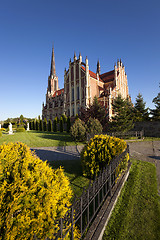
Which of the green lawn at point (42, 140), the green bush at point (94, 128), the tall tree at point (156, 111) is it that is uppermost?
the tall tree at point (156, 111)

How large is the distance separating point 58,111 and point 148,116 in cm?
2938

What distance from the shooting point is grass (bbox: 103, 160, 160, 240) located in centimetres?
226

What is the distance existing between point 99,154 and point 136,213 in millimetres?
2081

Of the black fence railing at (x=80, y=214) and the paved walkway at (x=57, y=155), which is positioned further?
the paved walkway at (x=57, y=155)

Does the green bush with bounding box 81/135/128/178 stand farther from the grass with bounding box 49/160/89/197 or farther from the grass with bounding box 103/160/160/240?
the grass with bounding box 103/160/160/240

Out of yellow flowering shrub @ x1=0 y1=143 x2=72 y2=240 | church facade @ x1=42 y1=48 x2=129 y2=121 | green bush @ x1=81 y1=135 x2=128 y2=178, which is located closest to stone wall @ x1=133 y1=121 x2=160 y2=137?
church facade @ x1=42 y1=48 x2=129 y2=121

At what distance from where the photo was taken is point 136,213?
9.04 feet

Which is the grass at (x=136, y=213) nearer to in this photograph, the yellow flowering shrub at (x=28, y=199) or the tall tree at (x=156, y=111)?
the yellow flowering shrub at (x=28, y=199)

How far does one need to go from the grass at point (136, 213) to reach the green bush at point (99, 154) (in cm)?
90

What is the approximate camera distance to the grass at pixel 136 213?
2258 mm

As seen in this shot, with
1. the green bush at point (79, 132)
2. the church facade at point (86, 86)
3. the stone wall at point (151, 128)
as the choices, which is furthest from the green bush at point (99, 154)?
the church facade at point (86, 86)

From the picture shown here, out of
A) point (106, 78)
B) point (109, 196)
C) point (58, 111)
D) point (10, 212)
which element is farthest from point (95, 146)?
point (58, 111)

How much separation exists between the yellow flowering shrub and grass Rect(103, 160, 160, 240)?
1382 millimetres

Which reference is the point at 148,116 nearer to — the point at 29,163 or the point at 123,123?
the point at 123,123
